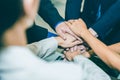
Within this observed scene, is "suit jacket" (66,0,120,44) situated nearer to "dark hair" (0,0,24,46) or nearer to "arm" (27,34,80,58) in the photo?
"arm" (27,34,80,58)

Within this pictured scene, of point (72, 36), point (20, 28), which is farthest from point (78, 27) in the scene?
point (20, 28)

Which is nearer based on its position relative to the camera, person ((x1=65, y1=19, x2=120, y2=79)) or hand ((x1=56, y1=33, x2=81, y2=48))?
person ((x1=65, y1=19, x2=120, y2=79))

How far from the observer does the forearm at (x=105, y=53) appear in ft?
5.23

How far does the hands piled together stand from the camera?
1846 mm

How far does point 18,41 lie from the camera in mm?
786

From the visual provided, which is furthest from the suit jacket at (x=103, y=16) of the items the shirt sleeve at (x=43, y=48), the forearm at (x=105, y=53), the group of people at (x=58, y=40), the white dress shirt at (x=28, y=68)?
the white dress shirt at (x=28, y=68)

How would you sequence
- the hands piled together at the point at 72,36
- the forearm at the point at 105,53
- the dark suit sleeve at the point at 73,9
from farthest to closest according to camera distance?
the dark suit sleeve at the point at 73,9, the hands piled together at the point at 72,36, the forearm at the point at 105,53

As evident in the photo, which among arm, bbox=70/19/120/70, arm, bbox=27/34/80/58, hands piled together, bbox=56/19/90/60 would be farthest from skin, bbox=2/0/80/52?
hands piled together, bbox=56/19/90/60

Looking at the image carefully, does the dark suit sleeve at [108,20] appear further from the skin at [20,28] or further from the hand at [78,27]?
the skin at [20,28]

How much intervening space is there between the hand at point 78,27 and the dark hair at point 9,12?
43.6 inches

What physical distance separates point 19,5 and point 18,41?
0.09 meters

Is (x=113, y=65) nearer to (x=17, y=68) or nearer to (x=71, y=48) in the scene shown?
(x=71, y=48)

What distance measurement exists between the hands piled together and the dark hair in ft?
3.41

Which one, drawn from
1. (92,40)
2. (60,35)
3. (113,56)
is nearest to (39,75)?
(113,56)
